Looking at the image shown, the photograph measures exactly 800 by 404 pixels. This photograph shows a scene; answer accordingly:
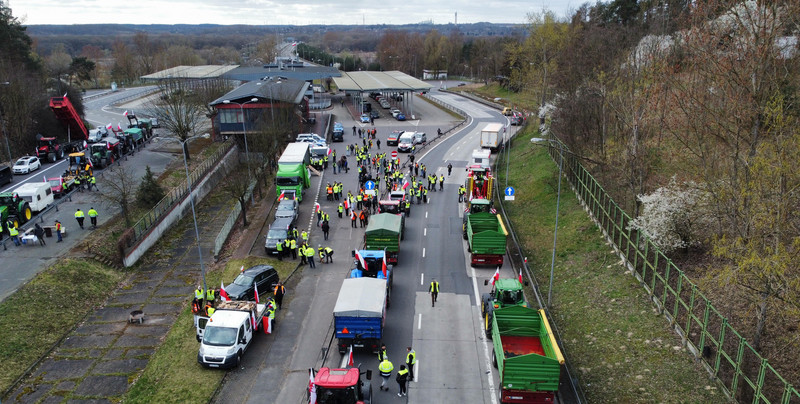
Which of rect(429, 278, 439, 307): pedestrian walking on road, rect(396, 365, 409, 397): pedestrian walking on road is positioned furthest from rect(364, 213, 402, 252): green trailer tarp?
rect(396, 365, 409, 397): pedestrian walking on road

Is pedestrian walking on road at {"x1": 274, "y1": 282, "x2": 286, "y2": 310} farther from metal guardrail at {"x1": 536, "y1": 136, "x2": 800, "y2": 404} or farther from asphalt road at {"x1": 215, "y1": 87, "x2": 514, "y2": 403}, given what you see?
metal guardrail at {"x1": 536, "y1": 136, "x2": 800, "y2": 404}

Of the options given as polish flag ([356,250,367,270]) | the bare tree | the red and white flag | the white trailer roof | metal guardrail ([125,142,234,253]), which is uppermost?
the bare tree

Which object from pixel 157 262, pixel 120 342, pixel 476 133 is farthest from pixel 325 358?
pixel 476 133

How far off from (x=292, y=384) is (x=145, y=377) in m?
5.60

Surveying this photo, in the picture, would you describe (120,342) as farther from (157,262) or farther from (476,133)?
(476,133)

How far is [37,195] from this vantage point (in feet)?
121

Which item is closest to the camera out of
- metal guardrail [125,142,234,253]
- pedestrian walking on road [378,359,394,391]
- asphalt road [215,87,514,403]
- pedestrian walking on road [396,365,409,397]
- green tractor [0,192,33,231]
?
pedestrian walking on road [396,365,409,397]

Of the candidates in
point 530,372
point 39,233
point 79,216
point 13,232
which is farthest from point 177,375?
point 79,216

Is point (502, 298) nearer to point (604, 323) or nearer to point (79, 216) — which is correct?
point (604, 323)

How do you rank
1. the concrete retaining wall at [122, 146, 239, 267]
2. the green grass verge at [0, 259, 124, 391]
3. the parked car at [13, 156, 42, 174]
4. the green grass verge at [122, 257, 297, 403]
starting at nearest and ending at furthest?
the green grass verge at [122, 257, 297, 403] → the green grass verge at [0, 259, 124, 391] → the concrete retaining wall at [122, 146, 239, 267] → the parked car at [13, 156, 42, 174]

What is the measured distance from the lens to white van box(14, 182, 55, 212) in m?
36.2

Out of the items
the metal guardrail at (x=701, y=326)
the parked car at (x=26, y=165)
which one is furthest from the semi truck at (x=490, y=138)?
the parked car at (x=26, y=165)

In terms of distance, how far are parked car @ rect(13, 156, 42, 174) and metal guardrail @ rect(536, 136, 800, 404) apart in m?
46.5

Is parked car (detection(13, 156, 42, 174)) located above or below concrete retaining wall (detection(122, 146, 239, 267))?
above
